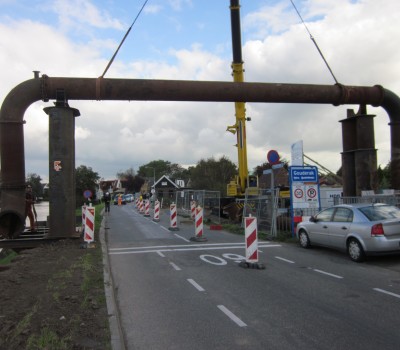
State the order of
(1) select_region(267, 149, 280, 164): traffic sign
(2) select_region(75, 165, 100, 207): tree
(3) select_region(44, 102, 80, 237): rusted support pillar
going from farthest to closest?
(2) select_region(75, 165, 100, 207): tree, (1) select_region(267, 149, 280, 164): traffic sign, (3) select_region(44, 102, 80, 237): rusted support pillar

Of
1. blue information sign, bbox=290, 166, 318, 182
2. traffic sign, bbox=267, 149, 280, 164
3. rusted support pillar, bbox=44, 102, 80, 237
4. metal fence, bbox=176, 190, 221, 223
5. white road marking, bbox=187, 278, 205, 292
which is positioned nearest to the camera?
white road marking, bbox=187, 278, 205, 292

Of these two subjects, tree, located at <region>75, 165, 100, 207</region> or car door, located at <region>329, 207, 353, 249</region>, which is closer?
car door, located at <region>329, 207, 353, 249</region>

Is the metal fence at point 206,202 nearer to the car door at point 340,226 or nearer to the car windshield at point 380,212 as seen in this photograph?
the car door at point 340,226

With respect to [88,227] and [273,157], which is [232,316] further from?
[273,157]

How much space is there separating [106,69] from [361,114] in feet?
34.4

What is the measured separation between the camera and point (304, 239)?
45.3ft

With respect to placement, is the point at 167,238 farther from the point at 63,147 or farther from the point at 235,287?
the point at 235,287

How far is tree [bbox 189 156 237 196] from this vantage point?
63.0 metres

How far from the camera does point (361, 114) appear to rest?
58.4 ft

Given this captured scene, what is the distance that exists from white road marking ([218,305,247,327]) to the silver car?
17.7 ft

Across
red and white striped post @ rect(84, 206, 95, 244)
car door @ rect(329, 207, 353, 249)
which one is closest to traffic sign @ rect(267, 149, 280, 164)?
car door @ rect(329, 207, 353, 249)

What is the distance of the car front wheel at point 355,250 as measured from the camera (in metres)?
10.8

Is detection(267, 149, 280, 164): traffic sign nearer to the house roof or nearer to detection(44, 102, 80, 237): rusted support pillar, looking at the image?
detection(44, 102, 80, 237): rusted support pillar

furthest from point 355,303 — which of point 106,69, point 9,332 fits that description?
point 106,69
